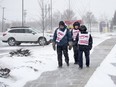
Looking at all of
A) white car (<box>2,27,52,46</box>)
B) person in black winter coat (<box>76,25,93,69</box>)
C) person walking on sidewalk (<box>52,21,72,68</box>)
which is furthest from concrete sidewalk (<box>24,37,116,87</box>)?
white car (<box>2,27,52,46</box>)

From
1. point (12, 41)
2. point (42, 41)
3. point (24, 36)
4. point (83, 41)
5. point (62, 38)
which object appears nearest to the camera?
point (83, 41)

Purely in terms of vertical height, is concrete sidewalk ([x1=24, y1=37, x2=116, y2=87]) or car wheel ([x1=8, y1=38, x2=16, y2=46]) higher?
car wheel ([x1=8, y1=38, x2=16, y2=46])

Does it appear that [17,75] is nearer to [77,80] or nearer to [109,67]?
[77,80]

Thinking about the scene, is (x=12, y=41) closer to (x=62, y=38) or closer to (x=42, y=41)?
(x=42, y=41)

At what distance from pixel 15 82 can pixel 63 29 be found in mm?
4009

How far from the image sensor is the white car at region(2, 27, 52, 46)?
31031 millimetres

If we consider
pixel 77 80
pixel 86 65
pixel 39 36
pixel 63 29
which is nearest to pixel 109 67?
pixel 86 65

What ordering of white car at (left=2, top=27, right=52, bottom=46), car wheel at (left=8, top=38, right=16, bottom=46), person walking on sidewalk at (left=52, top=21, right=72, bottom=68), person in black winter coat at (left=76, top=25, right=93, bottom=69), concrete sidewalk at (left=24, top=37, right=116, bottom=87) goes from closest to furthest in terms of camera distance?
1. concrete sidewalk at (left=24, top=37, right=116, bottom=87)
2. person in black winter coat at (left=76, top=25, right=93, bottom=69)
3. person walking on sidewalk at (left=52, top=21, right=72, bottom=68)
4. white car at (left=2, top=27, right=52, bottom=46)
5. car wheel at (left=8, top=38, right=16, bottom=46)

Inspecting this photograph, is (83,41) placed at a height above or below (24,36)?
below

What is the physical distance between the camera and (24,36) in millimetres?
31344

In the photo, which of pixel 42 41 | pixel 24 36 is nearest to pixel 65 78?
pixel 42 41

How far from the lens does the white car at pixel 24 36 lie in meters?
31.0

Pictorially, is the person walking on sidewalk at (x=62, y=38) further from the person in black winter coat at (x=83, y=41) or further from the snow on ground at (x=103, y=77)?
the snow on ground at (x=103, y=77)

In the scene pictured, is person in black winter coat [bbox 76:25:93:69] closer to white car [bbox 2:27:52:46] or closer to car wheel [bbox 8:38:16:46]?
white car [bbox 2:27:52:46]
